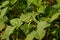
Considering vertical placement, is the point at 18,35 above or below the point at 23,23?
below

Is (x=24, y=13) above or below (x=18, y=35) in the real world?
above

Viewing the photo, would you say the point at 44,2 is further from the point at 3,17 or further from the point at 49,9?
the point at 3,17

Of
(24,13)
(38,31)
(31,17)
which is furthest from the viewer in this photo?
(24,13)

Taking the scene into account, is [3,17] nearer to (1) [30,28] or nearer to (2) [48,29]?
(1) [30,28]

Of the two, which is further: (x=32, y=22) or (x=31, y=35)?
(x=32, y=22)

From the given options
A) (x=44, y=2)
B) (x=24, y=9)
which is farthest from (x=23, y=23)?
(x=44, y=2)

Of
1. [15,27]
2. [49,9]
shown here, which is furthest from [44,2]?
[15,27]

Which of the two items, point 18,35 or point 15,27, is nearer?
point 15,27

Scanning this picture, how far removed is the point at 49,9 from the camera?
1.51 metres

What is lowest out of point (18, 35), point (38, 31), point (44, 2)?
point (18, 35)

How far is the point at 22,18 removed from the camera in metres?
1.49

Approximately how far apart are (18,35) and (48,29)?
0.85ft

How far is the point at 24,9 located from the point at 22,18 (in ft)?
0.51

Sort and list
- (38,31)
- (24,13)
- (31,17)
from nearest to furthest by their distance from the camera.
Result: (38,31) → (31,17) → (24,13)
